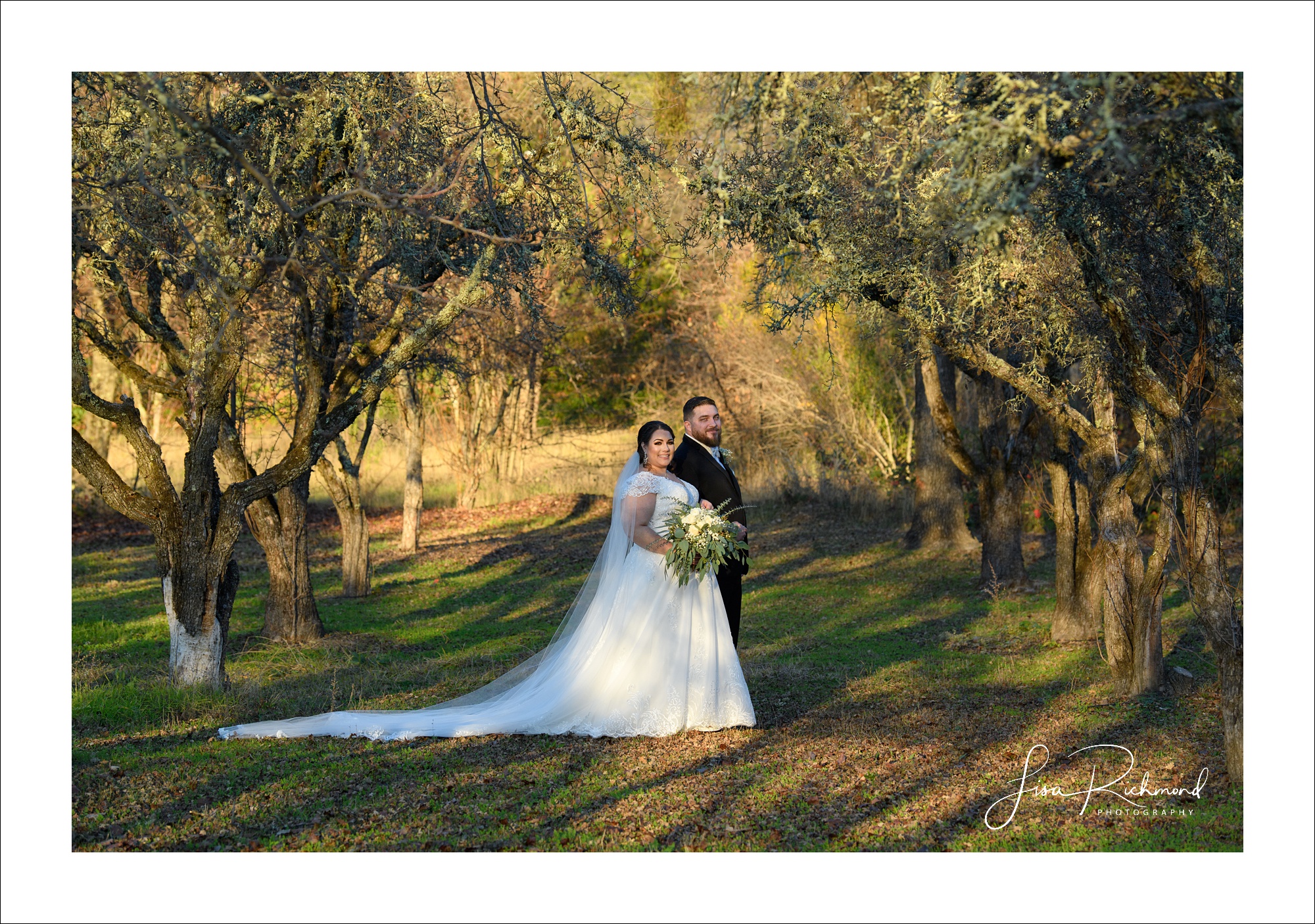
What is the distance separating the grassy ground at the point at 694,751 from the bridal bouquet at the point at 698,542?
109 cm

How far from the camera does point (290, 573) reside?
11945 millimetres

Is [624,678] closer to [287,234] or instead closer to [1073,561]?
[287,234]

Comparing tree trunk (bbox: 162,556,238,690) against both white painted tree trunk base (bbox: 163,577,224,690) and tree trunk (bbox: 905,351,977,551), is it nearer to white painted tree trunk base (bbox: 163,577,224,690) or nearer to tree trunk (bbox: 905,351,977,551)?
white painted tree trunk base (bbox: 163,577,224,690)

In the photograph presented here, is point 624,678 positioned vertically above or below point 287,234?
below

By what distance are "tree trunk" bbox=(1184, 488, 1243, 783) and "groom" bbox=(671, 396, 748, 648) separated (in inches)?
128

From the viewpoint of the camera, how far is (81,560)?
19125 millimetres

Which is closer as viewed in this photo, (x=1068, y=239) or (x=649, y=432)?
(x=1068, y=239)

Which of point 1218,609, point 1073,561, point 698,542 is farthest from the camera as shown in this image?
point 1073,561

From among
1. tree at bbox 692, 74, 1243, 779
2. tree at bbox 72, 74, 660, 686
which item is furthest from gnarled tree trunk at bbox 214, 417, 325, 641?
tree at bbox 692, 74, 1243, 779

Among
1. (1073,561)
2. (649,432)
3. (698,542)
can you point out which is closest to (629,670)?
(698,542)

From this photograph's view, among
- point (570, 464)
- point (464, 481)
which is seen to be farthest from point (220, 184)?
point (570, 464)

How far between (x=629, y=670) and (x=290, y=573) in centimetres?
546

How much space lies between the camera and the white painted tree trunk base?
28.2ft

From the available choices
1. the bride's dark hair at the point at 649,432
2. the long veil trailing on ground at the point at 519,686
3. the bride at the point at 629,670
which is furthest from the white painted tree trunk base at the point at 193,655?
the bride's dark hair at the point at 649,432
